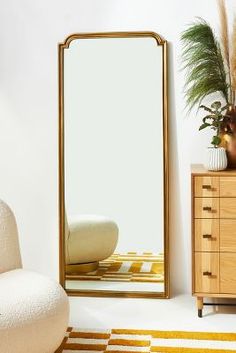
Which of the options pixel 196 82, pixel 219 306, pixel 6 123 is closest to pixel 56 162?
pixel 6 123

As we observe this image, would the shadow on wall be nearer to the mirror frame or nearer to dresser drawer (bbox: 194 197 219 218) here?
the mirror frame

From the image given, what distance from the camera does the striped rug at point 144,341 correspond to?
3242 mm

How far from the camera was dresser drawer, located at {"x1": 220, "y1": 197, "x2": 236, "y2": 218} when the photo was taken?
3688 millimetres

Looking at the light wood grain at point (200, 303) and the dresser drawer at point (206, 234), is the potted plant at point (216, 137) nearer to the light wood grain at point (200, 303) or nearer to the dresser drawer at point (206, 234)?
the dresser drawer at point (206, 234)

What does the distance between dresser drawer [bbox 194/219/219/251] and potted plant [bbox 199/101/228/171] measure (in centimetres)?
32

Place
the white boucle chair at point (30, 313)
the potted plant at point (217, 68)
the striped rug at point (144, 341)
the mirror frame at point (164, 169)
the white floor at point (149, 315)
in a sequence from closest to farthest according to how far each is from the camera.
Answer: the white boucle chair at point (30, 313), the striped rug at point (144, 341), the white floor at point (149, 315), the potted plant at point (217, 68), the mirror frame at point (164, 169)

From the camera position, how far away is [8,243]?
326 centimetres

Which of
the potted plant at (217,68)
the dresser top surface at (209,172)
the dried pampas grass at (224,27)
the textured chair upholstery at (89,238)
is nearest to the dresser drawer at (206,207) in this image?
the dresser top surface at (209,172)

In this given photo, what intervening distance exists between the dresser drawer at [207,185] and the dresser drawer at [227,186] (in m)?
0.03

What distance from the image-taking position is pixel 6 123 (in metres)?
4.38

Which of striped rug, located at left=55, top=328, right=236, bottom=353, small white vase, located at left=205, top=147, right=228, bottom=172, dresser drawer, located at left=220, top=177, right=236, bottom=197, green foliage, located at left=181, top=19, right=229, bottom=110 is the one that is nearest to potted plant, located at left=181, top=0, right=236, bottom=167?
green foliage, located at left=181, top=19, right=229, bottom=110

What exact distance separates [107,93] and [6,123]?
29.7 inches

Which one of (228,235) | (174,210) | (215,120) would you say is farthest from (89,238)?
(215,120)

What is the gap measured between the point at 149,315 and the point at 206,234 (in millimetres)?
605
